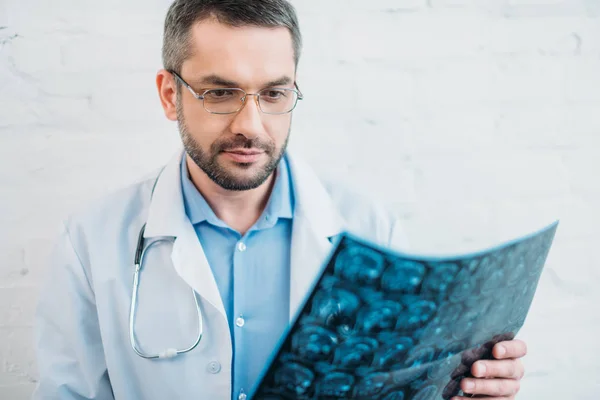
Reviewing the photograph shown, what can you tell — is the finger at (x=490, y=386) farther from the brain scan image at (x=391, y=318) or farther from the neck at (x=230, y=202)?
the neck at (x=230, y=202)

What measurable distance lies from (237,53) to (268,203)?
308 millimetres

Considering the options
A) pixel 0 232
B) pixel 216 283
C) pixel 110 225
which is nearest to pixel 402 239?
pixel 216 283

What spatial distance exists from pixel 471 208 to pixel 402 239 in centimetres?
27

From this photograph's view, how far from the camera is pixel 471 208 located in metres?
1.44

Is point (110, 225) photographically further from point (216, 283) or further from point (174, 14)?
point (174, 14)

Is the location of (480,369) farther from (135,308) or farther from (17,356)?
(17,356)

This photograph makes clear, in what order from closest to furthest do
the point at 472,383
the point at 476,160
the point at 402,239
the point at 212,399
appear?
the point at 472,383
the point at 212,399
the point at 402,239
the point at 476,160

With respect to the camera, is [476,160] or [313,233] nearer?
[313,233]

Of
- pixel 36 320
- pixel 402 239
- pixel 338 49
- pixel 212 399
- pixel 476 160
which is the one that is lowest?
pixel 212 399

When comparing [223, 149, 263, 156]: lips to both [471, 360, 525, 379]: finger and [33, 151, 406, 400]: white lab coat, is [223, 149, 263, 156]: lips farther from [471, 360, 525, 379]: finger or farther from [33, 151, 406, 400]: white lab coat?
[471, 360, 525, 379]: finger

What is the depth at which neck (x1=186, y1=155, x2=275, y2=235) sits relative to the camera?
1.15m

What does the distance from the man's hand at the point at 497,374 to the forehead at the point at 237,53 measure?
0.55 meters

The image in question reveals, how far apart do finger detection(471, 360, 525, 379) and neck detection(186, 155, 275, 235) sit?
513 millimetres

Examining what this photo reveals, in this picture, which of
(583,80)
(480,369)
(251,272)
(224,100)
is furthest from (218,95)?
A: (583,80)
